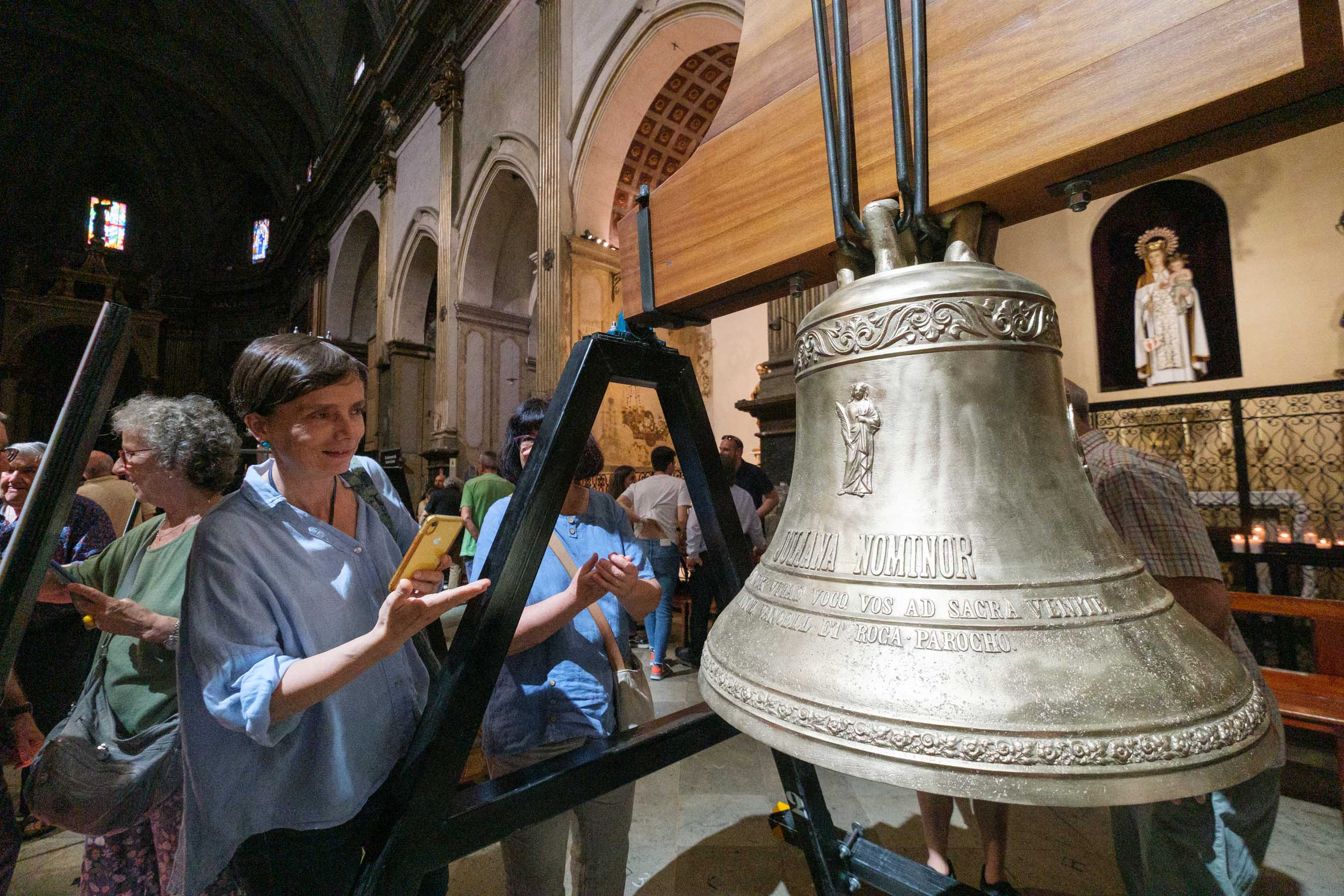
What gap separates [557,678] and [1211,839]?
1748 mm

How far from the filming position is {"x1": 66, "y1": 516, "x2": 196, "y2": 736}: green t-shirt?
1.31m

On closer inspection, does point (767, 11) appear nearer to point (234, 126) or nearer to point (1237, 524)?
point (1237, 524)

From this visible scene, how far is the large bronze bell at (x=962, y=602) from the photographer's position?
428 millimetres

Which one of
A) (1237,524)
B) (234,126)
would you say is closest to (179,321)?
(234,126)

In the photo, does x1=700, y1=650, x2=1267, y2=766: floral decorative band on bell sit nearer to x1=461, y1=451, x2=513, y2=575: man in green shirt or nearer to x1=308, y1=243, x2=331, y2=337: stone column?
x1=461, y1=451, x2=513, y2=575: man in green shirt

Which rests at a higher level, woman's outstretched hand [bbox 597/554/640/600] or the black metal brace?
the black metal brace

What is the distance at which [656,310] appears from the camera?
999 mm

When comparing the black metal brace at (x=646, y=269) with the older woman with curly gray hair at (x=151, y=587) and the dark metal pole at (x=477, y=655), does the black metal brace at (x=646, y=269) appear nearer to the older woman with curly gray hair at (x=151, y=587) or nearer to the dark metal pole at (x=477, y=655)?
the dark metal pole at (x=477, y=655)

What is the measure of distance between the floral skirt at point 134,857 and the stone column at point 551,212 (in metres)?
5.06

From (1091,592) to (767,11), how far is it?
2.87ft

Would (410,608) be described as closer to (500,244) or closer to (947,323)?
(947,323)

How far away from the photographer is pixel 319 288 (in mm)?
14258

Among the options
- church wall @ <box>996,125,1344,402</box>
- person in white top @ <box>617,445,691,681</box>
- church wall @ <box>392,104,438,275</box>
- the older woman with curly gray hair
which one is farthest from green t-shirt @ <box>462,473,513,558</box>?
church wall @ <box>392,104,438,275</box>

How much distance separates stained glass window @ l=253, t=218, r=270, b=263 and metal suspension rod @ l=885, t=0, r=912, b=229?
24435 millimetres
